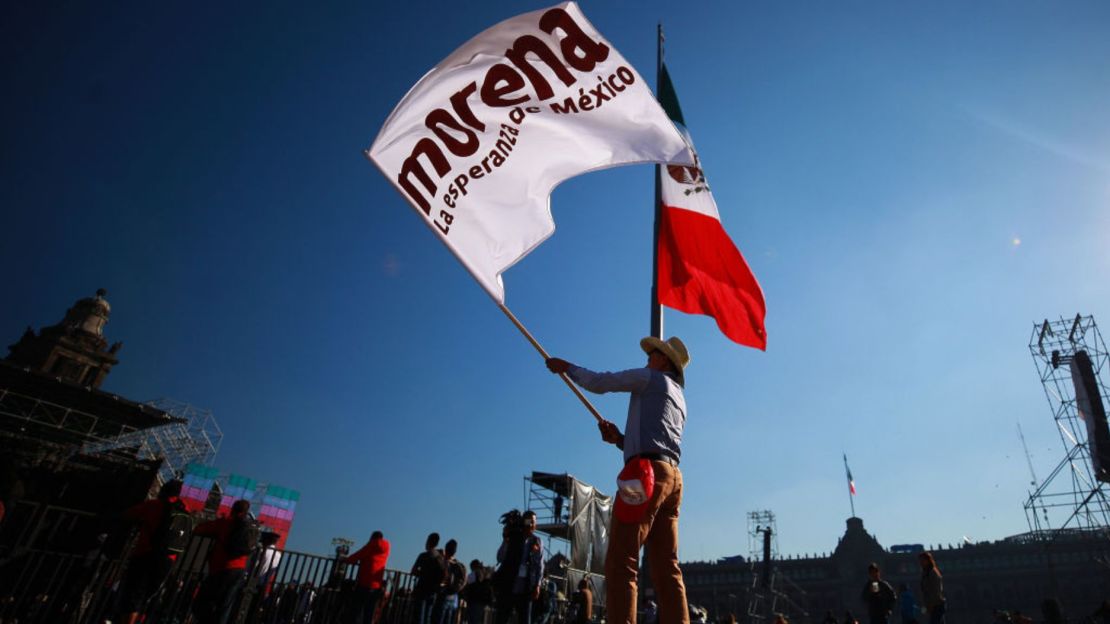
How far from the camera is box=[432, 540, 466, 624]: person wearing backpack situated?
316 inches

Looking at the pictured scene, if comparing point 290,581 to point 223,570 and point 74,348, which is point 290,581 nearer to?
point 223,570

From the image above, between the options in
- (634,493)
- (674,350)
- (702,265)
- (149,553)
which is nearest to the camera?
(634,493)

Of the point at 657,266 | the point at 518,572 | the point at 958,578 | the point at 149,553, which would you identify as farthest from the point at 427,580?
the point at 958,578

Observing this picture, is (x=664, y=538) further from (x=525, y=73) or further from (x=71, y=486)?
(x=71, y=486)

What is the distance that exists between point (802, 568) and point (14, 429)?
67788 millimetres

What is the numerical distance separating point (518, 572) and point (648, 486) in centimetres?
444

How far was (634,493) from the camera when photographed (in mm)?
2838

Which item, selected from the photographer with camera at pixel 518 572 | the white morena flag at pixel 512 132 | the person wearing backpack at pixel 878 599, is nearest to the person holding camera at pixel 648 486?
the white morena flag at pixel 512 132

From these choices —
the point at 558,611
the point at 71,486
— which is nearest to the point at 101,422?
the point at 71,486

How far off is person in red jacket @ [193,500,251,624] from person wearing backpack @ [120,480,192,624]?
0.37m

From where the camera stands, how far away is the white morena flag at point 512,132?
386 centimetres

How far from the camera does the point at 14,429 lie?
2359 cm

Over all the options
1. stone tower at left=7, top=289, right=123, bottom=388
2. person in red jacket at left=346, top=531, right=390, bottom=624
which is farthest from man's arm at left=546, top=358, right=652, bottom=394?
stone tower at left=7, top=289, right=123, bottom=388

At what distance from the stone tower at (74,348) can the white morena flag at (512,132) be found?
4614 centimetres
